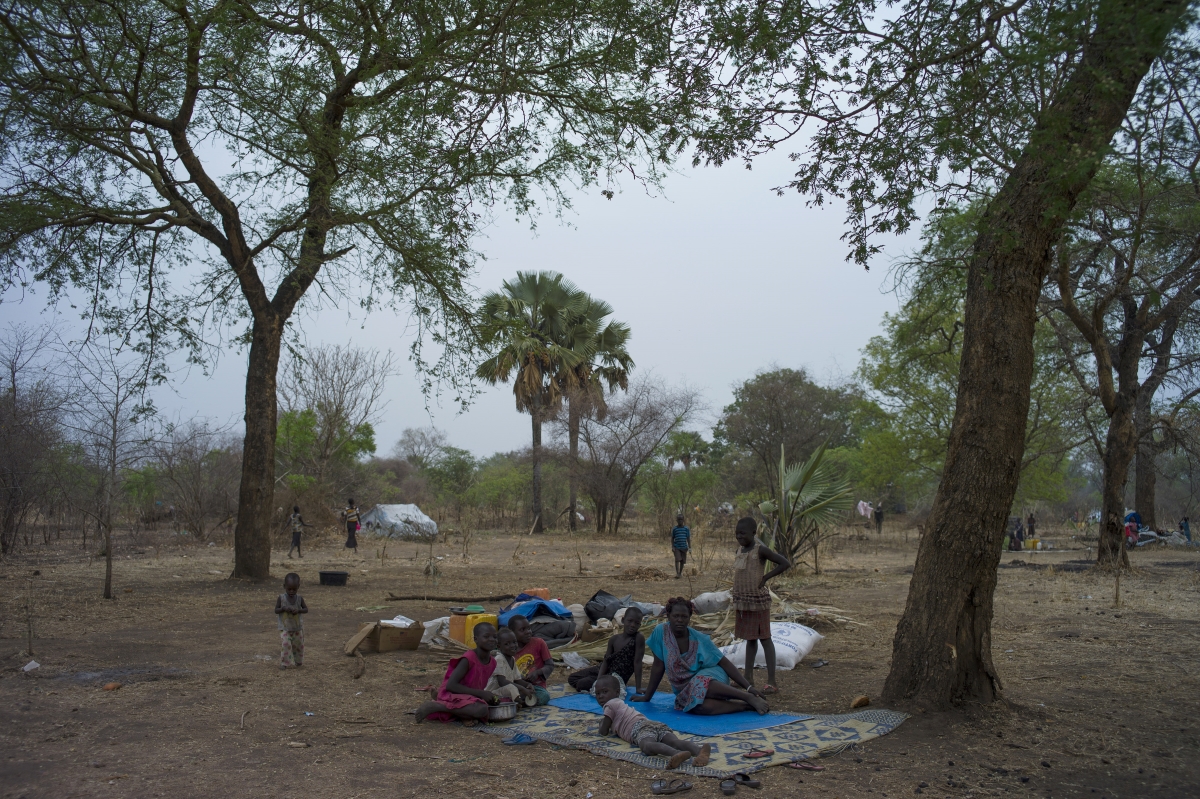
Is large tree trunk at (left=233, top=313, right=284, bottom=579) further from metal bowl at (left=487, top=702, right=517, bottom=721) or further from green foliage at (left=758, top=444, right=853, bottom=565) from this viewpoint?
metal bowl at (left=487, top=702, right=517, bottom=721)

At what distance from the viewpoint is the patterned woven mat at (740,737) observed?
14.4 feet

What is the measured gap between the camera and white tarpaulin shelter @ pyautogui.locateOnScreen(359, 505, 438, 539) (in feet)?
87.9

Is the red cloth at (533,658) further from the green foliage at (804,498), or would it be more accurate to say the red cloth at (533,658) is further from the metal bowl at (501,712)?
the green foliage at (804,498)

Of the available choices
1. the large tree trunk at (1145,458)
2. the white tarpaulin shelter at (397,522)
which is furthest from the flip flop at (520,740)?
the white tarpaulin shelter at (397,522)

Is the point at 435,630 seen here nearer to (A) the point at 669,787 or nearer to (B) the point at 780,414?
(A) the point at 669,787

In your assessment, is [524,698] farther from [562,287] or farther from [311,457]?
[562,287]

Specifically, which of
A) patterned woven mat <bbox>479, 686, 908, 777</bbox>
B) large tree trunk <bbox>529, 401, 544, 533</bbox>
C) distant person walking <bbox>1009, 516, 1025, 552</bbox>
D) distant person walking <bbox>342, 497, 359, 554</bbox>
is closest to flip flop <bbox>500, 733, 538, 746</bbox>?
patterned woven mat <bbox>479, 686, 908, 777</bbox>

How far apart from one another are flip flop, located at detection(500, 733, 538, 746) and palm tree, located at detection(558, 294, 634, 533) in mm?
24277

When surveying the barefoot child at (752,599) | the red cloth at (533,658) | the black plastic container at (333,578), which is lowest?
the black plastic container at (333,578)

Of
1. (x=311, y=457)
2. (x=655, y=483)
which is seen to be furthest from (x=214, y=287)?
(x=655, y=483)

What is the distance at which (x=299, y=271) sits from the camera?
12.1 meters

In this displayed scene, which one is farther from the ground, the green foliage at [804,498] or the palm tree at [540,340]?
the palm tree at [540,340]

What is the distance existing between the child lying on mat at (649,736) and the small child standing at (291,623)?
321 centimetres

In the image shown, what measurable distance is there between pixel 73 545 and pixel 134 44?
47.2ft
